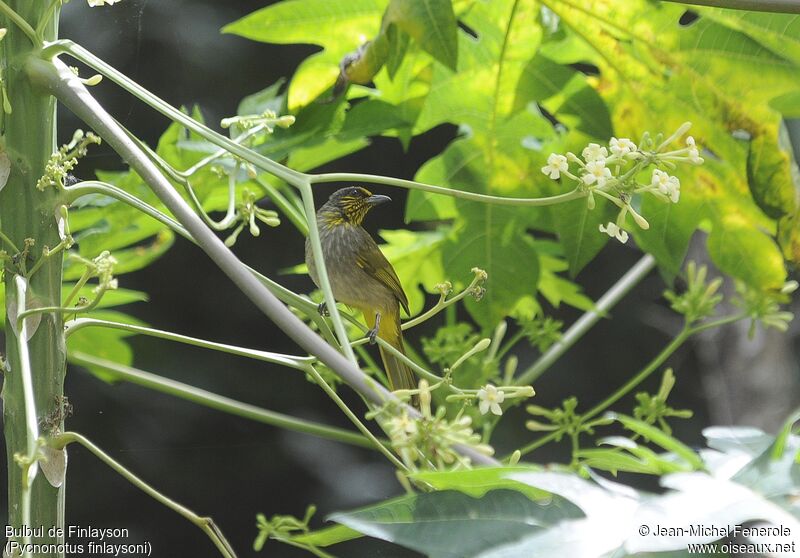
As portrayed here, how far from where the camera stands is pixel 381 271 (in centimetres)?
81

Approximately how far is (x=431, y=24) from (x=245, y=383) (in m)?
1.54

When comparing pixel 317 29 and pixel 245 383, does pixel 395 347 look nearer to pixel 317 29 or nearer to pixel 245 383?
pixel 317 29

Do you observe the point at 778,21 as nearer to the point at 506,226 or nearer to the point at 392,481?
the point at 506,226

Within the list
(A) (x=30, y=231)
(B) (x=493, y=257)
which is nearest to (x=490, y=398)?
(A) (x=30, y=231)

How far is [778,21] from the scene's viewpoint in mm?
909

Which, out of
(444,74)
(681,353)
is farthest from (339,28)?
(681,353)

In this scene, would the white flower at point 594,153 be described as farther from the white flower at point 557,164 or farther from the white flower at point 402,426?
the white flower at point 402,426

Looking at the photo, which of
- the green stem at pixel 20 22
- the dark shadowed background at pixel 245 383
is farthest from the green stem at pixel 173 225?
the dark shadowed background at pixel 245 383

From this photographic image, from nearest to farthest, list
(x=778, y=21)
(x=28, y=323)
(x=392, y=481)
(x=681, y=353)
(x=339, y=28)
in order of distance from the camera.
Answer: (x=28, y=323) → (x=778, y=21) → (x=339, y=28) → (x=392, y=481) → (x=681, y=353)

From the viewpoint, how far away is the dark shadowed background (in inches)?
61.9

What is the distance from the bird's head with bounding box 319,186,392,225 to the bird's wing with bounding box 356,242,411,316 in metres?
0.05

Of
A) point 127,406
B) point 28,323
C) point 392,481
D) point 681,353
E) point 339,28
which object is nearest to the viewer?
point 28,323

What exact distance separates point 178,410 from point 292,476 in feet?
0.97

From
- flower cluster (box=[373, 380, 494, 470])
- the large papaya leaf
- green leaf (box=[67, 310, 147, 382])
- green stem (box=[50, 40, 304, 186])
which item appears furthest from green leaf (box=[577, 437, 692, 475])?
green leaf (box=[67, 310, 147, 382])
